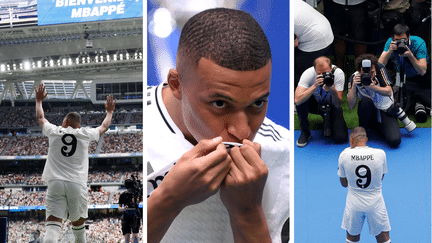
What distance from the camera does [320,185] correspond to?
1937mm

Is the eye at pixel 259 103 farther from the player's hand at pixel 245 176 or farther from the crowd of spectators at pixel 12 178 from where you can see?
the crowd of spectators at pixel 12 178

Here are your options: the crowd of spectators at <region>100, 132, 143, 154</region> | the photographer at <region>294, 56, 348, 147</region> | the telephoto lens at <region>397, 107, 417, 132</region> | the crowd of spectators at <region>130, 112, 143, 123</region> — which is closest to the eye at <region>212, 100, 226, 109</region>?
the photographer at <region>294, 56, 348, 147</region>

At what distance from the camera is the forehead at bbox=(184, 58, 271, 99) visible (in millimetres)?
1526

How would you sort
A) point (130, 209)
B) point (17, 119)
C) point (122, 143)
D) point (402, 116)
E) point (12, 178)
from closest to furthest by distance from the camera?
point (402, 116) → point (130, 209) → point (12, 178) → point (122, 143) → point (17, 119)

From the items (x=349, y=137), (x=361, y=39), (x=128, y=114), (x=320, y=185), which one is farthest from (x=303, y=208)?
(x=128, y=114)

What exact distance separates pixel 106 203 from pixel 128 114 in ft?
9.71

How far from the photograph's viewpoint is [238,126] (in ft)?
5.18

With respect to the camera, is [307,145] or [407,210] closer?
[407,210]

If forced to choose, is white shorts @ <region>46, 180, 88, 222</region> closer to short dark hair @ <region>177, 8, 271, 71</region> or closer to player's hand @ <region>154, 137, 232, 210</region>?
player's hand @ <region>154, 137, 232, 210</region>

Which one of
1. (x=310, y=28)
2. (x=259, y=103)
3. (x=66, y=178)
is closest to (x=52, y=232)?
(x=66, y=178)

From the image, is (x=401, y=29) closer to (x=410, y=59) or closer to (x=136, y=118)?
(x=410, y=59)

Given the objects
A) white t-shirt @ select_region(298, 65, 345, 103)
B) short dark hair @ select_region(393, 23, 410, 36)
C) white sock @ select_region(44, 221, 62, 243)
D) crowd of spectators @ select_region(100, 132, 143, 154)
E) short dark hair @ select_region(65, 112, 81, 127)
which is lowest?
crowd of spectators @ select_region(100, 132, 143, 154)

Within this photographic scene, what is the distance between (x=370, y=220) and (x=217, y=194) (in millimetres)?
780

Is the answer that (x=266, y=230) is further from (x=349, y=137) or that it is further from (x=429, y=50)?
(x=429, y=50)
